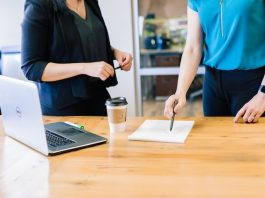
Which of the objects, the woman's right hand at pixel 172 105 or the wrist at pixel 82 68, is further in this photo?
the wrist at pixel 82 68

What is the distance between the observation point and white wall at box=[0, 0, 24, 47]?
3.70m

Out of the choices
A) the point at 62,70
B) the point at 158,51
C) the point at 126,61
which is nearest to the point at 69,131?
the point at 62,70

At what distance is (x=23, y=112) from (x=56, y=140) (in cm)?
16

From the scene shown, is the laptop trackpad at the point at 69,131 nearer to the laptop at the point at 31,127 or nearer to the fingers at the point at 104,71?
the laptop at the point at 31,127

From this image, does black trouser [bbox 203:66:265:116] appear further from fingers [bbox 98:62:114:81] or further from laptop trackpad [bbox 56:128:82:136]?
laptop trackpad [bbox 56:128:82:136]

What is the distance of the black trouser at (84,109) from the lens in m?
1.80

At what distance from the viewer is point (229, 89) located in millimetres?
1667

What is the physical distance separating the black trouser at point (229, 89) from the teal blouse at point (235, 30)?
4 centimetres

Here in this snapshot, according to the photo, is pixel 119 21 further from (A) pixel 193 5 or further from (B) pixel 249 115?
(B) pixel 249 115

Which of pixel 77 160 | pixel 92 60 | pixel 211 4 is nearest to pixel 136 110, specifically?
pixel 92 60

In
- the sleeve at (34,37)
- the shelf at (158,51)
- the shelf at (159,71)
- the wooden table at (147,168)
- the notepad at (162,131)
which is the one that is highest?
the sleeve at (34,37)

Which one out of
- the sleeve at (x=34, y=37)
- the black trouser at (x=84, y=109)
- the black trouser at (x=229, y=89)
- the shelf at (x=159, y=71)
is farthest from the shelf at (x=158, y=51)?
the sleeve at (x=34, y=37)

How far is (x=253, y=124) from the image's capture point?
1.47 metres

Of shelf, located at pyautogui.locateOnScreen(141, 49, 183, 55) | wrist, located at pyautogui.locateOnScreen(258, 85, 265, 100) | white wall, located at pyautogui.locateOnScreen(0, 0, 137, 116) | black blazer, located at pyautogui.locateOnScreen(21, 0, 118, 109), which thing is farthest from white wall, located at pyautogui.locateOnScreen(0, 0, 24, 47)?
wrist, located at pyautogui.locateOnScreen(258, 85, 265, 100)
